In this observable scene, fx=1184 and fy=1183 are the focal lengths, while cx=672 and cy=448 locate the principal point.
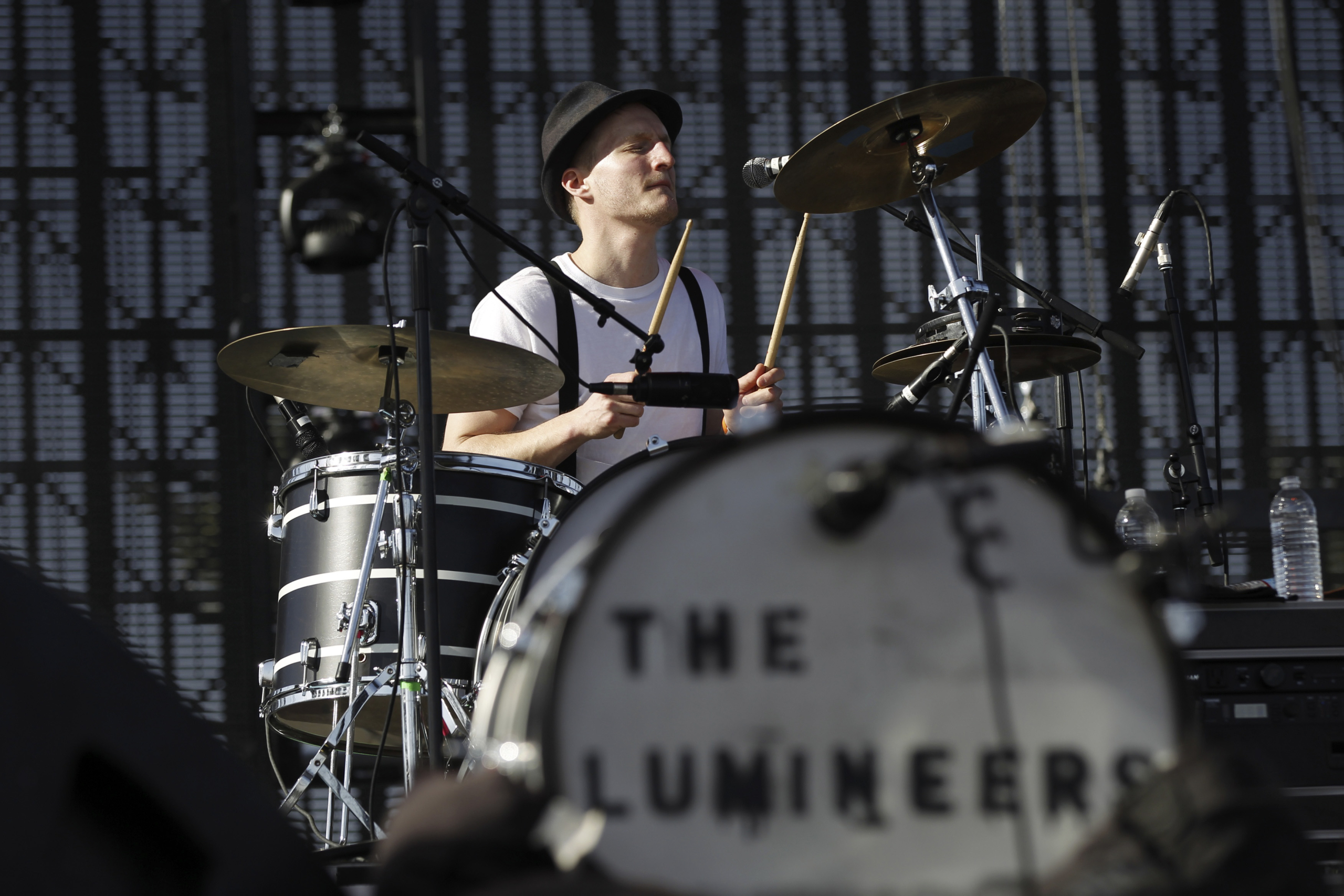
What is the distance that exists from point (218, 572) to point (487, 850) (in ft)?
11.2

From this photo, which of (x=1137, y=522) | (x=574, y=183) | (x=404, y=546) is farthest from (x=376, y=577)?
(x=1137, y=522)

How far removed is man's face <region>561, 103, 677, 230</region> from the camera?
2723mm

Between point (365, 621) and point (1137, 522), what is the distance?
2.11 m

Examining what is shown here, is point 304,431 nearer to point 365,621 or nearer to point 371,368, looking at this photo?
point 371,368

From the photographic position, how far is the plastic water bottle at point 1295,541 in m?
2.89

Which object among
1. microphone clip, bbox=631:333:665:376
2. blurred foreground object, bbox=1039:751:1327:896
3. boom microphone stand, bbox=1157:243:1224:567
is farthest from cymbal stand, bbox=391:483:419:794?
blurred foreground object, bbox=1039:751:1327:896

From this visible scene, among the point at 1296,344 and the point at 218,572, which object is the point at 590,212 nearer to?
the point at 218,572

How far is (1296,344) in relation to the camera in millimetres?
4094

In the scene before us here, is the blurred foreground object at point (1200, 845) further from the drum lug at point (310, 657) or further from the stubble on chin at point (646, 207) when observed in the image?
the stubble on chin at point (646, 207)

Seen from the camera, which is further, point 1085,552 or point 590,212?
point 590,212

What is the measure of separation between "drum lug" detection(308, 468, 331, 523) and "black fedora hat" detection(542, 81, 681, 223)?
99cm

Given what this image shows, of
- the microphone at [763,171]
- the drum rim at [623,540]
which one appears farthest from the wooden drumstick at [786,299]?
the drum rim at [623,540]

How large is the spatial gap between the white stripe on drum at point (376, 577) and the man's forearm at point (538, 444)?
24 cm

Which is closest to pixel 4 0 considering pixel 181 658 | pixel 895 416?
pixel 181 658
